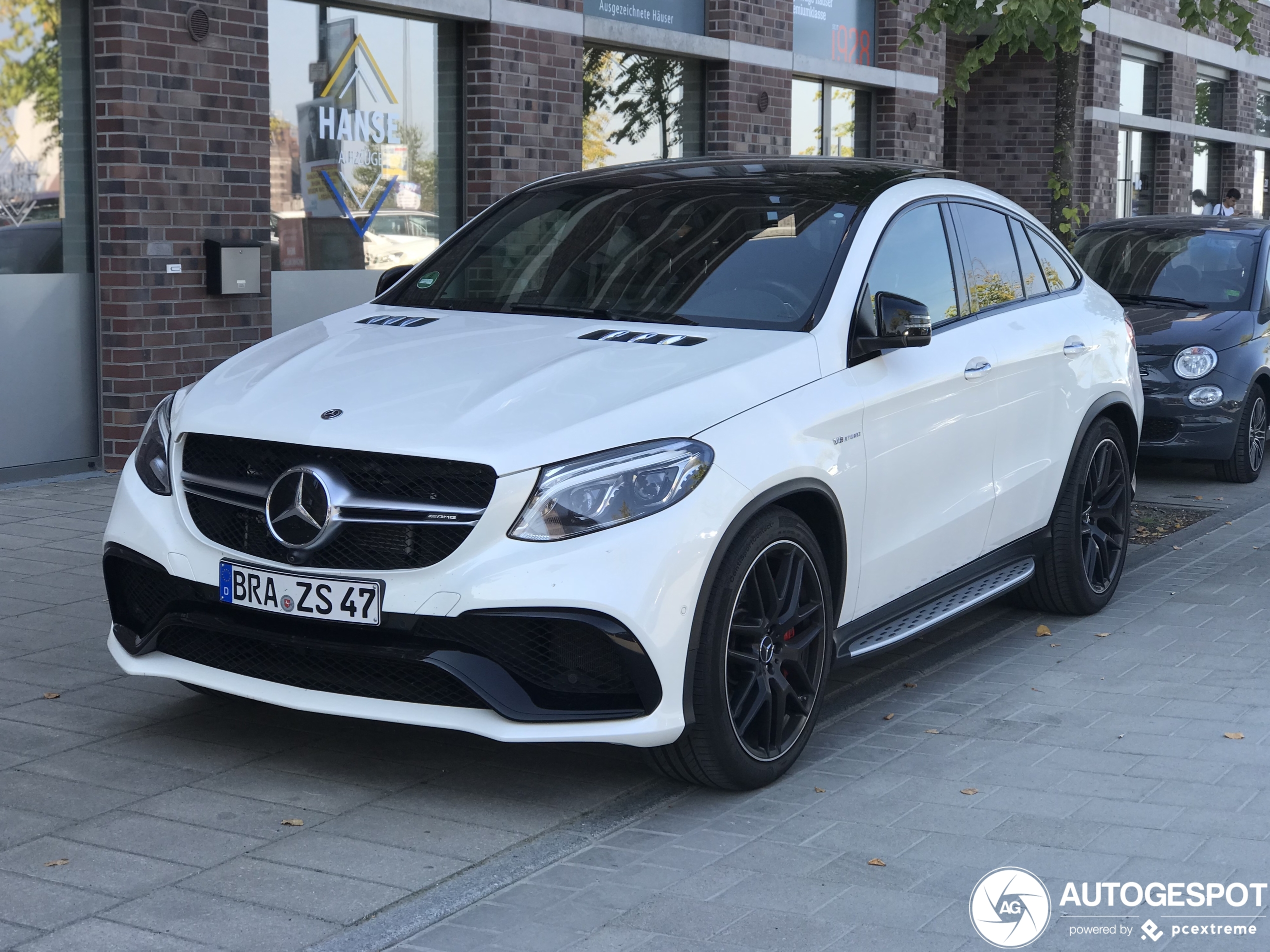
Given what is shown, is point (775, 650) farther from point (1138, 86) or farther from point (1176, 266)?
point (1138, 86)

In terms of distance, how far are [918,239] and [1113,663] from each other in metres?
1.76

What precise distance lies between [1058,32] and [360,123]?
17.7ft

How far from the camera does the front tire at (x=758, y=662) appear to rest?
13.7ft

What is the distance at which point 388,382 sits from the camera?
14.6 ft

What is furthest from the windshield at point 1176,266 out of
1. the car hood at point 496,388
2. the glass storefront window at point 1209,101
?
the glass storefront window at point 1209,101

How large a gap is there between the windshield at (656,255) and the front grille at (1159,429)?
5.63m

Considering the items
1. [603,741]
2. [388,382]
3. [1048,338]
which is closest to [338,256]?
[1048,338]

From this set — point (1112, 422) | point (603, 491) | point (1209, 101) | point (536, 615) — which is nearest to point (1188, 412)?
point (1112, 422)

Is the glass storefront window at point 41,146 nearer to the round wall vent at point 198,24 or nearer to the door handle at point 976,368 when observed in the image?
the round wall vent at point 198,24

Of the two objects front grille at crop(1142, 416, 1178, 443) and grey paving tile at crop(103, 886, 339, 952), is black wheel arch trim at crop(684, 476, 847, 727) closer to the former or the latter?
grey paving tile at crop(103, 886, 339, 952)

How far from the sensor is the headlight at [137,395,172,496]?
14.9ft

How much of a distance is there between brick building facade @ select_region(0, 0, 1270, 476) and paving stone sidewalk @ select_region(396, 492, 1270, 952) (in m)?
5.66

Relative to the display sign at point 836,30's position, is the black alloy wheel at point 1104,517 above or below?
below

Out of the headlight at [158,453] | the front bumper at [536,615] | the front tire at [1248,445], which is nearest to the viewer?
the front bumper at [536,615]
